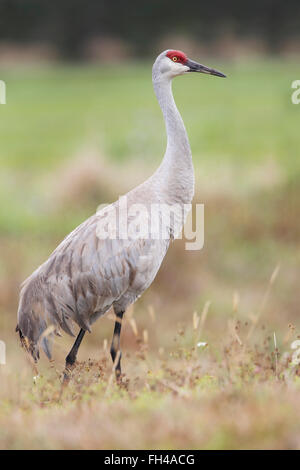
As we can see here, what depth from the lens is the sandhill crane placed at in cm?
502

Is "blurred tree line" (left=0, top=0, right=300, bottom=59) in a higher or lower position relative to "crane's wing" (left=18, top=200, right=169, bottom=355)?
higher

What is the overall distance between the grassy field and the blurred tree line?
230cm

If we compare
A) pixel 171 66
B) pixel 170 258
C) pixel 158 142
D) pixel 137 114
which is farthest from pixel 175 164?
pixel 137 114

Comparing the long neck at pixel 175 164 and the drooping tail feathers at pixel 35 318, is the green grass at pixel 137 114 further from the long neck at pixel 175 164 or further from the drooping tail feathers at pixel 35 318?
the drooping tail feathers at pixel 35 318

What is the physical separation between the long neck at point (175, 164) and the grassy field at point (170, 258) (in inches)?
30.1

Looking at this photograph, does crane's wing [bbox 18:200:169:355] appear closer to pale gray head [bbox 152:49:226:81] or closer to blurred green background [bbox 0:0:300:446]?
blurred green background [bbox 0:0:300:446]

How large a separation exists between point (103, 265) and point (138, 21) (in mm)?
24277

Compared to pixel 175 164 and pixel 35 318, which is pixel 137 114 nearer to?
pixel 175 164

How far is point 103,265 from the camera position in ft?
16.5

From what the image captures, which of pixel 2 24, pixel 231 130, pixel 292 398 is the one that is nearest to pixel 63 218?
pixel 231 130

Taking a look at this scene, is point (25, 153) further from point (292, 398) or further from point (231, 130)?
point (292, 398)

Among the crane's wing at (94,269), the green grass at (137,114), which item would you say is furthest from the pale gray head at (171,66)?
the green grass at (137,114)

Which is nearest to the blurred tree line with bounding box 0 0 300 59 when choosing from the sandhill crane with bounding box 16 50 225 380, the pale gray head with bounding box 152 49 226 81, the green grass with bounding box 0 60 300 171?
the green grass with bounding box 0 60 300 171
